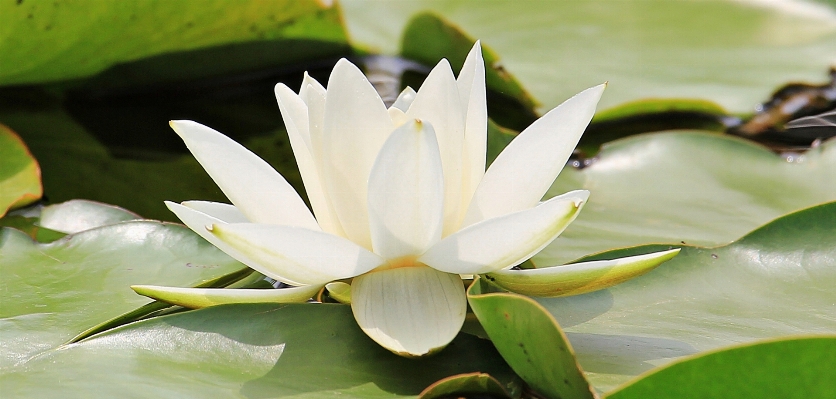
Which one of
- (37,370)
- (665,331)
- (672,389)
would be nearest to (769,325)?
(665,331)

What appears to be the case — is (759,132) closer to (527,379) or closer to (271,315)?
(527,379)

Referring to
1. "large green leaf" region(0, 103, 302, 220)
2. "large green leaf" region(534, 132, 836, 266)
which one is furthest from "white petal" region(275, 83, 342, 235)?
"large green leaf" region(0, 103, 302, 220)

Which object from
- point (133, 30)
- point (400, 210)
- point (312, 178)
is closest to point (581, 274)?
point (400, 210)

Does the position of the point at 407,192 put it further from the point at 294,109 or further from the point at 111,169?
the point at 111,169

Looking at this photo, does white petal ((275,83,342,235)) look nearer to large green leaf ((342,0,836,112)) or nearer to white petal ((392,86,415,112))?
white petal ((392,86,415,112))

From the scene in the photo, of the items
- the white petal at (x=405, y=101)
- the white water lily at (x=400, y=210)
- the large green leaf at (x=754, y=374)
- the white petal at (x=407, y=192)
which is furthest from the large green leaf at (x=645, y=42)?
the large green leaf at (x=754, y=374)

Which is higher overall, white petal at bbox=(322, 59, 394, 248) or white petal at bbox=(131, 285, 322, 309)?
white petal at bbox=(322, 59, 394, 248)
